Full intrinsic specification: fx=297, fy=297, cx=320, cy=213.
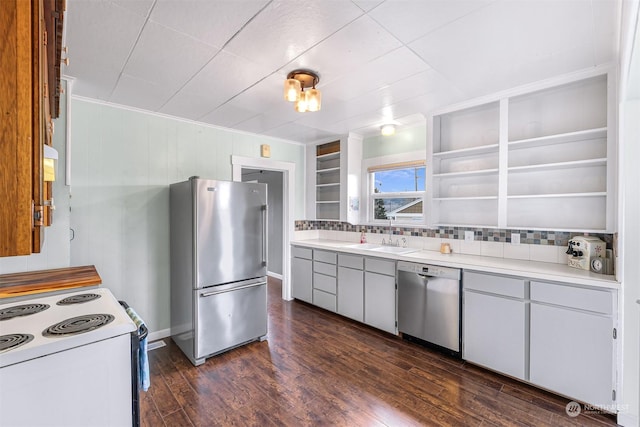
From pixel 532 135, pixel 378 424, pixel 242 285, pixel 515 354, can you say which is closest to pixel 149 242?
pixel 242 285

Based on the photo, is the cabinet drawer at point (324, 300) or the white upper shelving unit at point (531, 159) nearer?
the white upper shelving unit at point (531, 159)

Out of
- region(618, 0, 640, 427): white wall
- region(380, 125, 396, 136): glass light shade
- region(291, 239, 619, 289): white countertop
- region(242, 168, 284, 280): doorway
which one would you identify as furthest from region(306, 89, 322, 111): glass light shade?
region(242, 168, 284, 280): doorway

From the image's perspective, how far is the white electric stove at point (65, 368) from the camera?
1117 millimetres

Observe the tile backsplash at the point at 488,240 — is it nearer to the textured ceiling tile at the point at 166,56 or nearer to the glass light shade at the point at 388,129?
the glass light shade at the point at 388,129

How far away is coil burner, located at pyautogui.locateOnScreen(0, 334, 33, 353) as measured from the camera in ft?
3.71

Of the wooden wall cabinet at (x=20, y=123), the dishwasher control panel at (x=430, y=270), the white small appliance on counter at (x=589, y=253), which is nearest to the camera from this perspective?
the wooden wall cabinet at (x=20, y=123)

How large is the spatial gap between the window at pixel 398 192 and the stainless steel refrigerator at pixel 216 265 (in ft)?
5.58

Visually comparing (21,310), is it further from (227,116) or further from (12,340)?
(227,116)

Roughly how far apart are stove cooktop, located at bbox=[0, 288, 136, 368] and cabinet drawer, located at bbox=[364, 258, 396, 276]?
7.78 ft

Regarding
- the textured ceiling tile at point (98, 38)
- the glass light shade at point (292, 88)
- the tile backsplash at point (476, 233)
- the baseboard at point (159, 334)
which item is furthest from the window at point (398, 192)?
the textured ceiling tile at point (98, 38)

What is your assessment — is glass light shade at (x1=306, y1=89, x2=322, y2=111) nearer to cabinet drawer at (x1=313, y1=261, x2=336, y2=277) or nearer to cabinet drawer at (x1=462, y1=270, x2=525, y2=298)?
cabinet drawer at (x1=462, y1=270, x2=525, y2=298)

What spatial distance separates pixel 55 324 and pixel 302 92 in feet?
6.29

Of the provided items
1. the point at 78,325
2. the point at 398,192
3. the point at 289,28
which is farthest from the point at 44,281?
the point at 398,192

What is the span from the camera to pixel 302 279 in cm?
418
